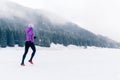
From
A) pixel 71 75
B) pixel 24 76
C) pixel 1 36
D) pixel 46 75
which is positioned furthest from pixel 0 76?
pixel 1 36

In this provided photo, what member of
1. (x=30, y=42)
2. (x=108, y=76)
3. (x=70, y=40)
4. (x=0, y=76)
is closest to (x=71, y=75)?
(x=108, y=76)

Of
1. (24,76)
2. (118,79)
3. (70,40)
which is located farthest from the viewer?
(70,40)

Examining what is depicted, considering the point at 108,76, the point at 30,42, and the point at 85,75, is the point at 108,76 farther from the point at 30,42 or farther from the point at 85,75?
the point at 30,42

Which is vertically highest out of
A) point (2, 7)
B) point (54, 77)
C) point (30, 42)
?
point (2, 7)

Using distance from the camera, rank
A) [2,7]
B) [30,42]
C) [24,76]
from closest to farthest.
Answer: [24,76] < [30,42] < [2,7]

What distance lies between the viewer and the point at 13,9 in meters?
200

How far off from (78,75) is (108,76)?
1125 millimetres

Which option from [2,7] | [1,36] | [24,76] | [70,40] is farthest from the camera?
[2,7]

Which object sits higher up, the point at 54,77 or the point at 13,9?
the point at 13,9

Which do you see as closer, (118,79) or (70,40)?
(118,79)

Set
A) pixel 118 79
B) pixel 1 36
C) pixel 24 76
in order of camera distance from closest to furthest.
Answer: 1. pixel 118 79
2. pixel 24 76
3. pixel 1 36

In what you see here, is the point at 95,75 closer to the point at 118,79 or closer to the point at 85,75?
the point at 85,75

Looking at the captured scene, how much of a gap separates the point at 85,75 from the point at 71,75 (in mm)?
528

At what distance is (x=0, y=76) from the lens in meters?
11.0
